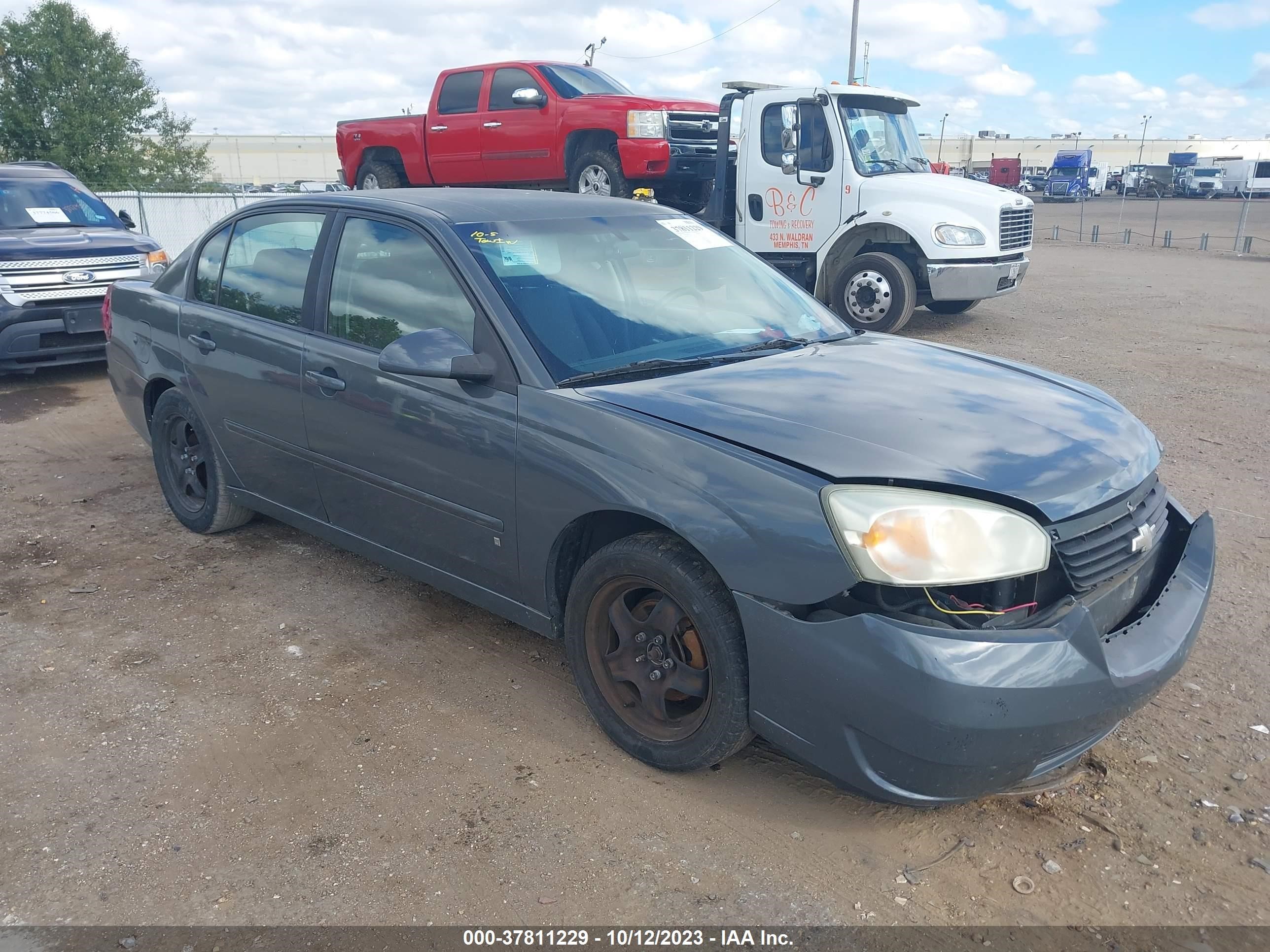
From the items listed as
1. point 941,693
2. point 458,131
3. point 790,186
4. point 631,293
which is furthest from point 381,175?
point 941,693

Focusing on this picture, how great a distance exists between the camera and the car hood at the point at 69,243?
859cm

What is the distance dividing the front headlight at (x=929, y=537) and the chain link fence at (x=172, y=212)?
19195 millimetres

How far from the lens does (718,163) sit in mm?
11062

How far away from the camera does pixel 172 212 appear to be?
19672 millimetres

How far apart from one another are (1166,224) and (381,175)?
102 feet

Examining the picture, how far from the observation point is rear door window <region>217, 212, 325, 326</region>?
4.18m

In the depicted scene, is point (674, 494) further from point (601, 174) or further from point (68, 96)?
point (68, 96)

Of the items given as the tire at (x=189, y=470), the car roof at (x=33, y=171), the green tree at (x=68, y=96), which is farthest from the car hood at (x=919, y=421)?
the green tree at (x=68, y=96)

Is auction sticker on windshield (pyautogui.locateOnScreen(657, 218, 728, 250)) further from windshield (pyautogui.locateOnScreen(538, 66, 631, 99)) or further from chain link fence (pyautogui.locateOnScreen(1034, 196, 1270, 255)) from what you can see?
chain link fence (pyautogui.locateOnScreen(1034, 196, 1270, 255))

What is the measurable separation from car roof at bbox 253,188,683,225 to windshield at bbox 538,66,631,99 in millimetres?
7949

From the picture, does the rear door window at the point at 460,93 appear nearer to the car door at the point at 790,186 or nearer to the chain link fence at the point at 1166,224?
the car door at the point at 790,186

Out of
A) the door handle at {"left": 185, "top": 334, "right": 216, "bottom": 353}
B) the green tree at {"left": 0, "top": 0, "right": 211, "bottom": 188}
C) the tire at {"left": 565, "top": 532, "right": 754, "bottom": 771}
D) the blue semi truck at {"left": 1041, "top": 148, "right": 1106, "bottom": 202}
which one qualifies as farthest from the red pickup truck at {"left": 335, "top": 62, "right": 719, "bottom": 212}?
the blue semi truck at {"left": 1041, "top": 148, "right": 1106, "bottom": 202}

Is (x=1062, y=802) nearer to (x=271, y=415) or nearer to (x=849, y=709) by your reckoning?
(x=849, y=709)

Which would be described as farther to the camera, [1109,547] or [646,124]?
[646,124]
